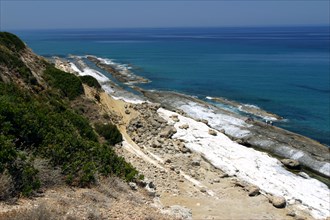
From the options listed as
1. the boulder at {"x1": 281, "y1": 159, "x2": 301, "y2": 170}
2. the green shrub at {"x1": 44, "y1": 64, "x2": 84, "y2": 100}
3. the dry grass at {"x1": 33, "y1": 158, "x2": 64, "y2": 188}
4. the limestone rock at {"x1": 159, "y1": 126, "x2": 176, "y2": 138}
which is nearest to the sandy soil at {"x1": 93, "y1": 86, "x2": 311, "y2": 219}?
the limestone rock at {"x1": 159, "y1": 126, "x2": 176, "y2": 138}

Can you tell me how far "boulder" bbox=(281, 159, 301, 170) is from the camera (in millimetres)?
24797

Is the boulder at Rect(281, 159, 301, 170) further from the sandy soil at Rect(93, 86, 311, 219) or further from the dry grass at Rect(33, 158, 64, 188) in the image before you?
the dry grass at Rect(33, 158, 64, 188)

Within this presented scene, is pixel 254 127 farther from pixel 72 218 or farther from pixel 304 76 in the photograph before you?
pixel 304 76

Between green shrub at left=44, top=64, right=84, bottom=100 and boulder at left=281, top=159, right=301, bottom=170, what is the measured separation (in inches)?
665

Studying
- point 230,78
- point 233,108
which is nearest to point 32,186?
point 233,108

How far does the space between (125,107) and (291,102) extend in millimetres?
23006

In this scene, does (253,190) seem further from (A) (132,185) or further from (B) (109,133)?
(B) (109,133)

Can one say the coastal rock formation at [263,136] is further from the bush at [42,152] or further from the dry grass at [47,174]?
the dry grass at [47,174]

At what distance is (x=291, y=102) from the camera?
4362 cm

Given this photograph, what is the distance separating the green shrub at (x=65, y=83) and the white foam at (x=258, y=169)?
9.09 metres

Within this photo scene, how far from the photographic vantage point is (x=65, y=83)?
2711 centimetres

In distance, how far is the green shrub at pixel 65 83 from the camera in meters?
26.5

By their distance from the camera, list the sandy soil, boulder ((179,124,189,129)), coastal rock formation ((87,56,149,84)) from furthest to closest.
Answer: coastal rock formation ((87,56,149,84)), boulder ((179,124,189,129)), the sandy soil

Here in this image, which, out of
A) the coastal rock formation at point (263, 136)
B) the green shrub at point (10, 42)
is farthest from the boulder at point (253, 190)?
the green shrub at point (10, 42)
